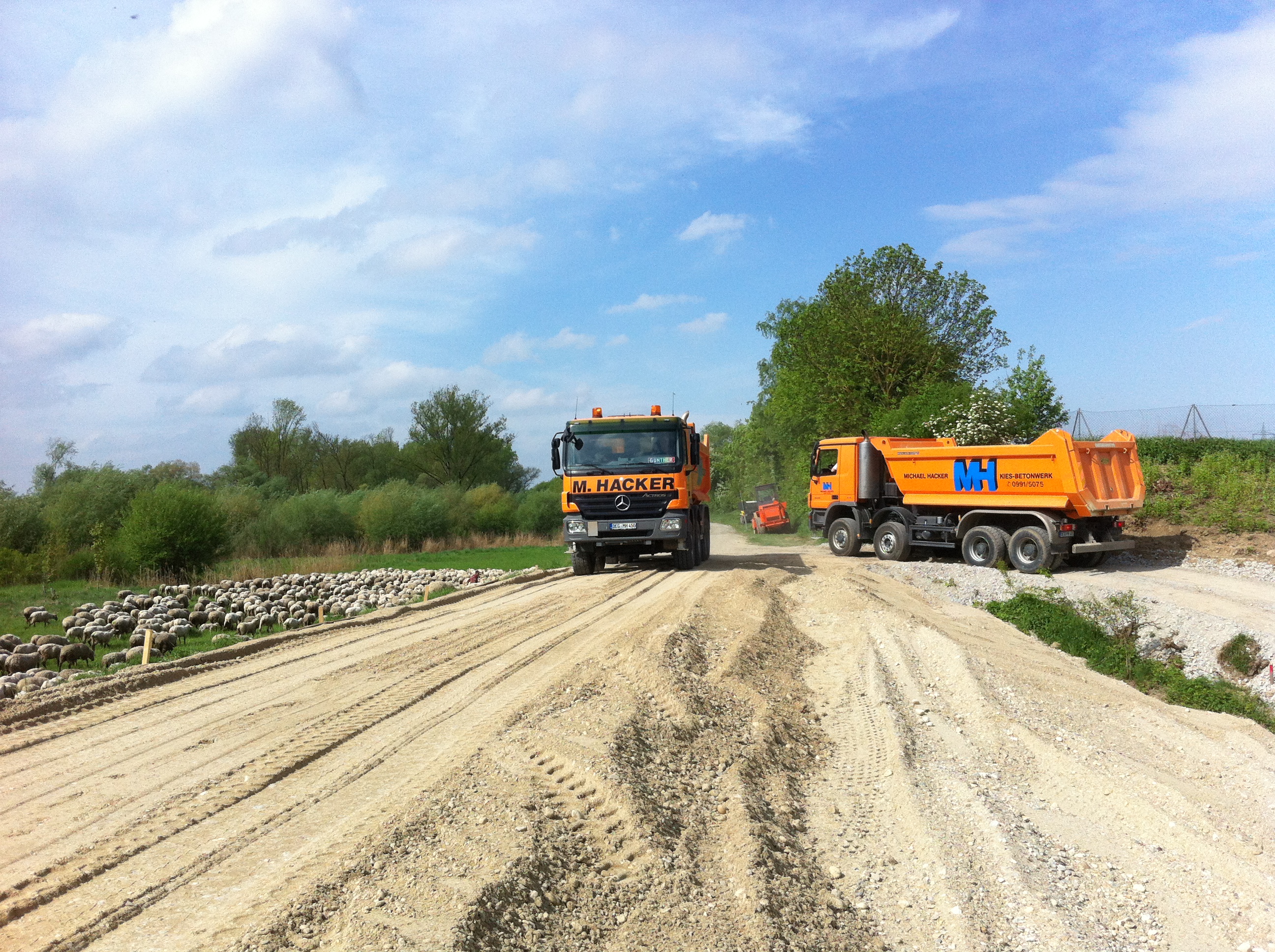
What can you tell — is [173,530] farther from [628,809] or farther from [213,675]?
[628,809]

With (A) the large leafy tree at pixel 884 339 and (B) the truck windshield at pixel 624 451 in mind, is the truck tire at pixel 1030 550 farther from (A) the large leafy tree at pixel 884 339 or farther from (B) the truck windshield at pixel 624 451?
(A) the large leafy tree at pixel 884 339

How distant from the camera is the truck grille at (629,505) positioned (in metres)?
17.1

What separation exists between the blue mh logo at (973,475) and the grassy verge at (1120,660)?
11.3ft

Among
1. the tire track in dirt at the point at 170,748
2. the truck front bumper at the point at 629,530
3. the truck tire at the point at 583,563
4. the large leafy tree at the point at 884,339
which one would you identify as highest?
the large leafy tree at the point at 884,339

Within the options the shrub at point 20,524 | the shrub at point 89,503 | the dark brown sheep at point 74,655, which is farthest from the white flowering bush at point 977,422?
the shrub at point 20,524

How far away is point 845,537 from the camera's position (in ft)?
74.8

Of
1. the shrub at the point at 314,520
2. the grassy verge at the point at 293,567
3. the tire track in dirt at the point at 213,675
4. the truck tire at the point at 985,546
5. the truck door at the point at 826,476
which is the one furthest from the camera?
the shrub at the point at 314,520

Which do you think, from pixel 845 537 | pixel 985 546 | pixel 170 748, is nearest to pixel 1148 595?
pixel 985 546

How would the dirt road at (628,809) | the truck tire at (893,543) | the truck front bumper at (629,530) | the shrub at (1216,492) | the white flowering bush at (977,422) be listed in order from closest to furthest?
1. the dirt road at (628,809)
2. the truck front bumper at (629,530)
3. the shrub at (1216,492)
4. the truck tire at (893,543)
5. the white flowering bush at (977,422)

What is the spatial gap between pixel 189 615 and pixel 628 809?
1057cm

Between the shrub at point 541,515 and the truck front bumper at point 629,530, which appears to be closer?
the truck front bumper at point 629,530

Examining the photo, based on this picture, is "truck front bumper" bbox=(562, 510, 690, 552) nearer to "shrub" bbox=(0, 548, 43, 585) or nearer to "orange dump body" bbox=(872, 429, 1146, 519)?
"orange dump body" bbox=(872, 429, 1146, 519)

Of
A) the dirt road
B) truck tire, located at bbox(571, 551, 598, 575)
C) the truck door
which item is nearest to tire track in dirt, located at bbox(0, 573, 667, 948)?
the dirt road

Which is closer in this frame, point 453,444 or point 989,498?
point 989,498
